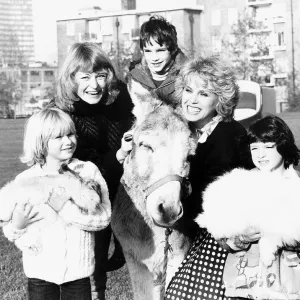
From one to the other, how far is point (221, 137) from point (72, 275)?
1.16 m

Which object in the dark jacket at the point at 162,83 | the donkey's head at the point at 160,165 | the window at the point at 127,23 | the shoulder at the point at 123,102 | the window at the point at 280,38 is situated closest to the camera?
the donkey's head at the point at 160,165

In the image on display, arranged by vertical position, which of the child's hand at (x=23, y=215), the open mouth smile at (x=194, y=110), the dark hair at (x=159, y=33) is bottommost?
the child's hand at (x=23, y=215)

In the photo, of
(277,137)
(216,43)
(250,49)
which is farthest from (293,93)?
(277,137)

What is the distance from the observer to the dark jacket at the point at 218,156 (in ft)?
12.9

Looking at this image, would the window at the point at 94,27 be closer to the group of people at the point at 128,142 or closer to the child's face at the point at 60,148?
the group of people at the point at 128,142

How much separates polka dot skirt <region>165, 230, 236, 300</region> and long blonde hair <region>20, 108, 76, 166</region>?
101 centimetres

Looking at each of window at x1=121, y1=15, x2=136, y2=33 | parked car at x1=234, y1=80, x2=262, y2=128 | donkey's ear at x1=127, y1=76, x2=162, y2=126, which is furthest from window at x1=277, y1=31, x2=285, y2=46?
donkey's ear at x1=127, y1=76, x2=162, y2=126

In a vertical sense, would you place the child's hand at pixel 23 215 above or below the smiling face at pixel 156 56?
below

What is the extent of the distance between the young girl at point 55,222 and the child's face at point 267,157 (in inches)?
35.2

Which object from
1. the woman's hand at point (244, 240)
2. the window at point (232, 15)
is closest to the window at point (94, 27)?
the window at point (232, 15)

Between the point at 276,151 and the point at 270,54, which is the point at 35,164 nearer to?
the point at 276,151

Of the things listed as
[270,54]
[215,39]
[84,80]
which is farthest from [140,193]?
[215,39]

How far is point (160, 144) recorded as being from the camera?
3.77m

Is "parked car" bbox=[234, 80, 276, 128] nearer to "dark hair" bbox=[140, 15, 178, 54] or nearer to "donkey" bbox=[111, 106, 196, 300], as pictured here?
"dark hair" bbox=[140, 15, 178, 54]
